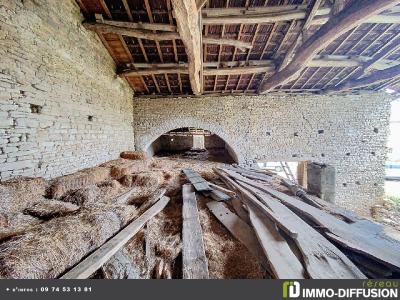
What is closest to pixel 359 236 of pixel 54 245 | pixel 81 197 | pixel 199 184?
pixel 199 184

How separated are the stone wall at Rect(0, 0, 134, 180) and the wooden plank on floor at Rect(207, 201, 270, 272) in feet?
9.77

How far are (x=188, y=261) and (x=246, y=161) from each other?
6.00 meters


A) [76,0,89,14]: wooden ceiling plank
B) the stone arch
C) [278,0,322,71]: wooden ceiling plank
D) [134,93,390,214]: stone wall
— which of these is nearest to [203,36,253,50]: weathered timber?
[278,0,322,71]: wooden ceiling plank

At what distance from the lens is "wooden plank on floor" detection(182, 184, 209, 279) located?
4.85ft

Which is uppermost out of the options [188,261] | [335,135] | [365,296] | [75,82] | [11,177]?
[75,82]

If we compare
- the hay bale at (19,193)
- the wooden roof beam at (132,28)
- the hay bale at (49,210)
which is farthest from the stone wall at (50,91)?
the hay bale at (49,210)

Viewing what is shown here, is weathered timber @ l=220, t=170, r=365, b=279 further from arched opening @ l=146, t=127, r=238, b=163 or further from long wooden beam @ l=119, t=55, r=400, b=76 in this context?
arched opening @ l=146, t=127, r=238, b=163

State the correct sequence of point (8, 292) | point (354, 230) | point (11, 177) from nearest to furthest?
point (8, 292) < point (354, 230) < point (11, 177)

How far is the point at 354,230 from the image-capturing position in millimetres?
2033

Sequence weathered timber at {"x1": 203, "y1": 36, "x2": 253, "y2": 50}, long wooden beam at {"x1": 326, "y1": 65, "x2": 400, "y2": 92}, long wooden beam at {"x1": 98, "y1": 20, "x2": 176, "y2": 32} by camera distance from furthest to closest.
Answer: long wooden beam at {"x1": 326, "y1": 65, "x2": 400, "y2": 92}, weathered timber at {"x1": 203, "y1": 36, "x2": 253, "y2": 50}, long wooden beam at {"x1": 98, "y1": 20, "x2": 176, "y2": 32}

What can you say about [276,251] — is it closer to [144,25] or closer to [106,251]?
[106,251]

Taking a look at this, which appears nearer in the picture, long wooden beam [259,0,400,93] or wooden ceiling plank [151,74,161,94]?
long wooden beam [259,0,400,93]

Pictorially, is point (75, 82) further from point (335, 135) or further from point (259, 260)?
point (335, 135)

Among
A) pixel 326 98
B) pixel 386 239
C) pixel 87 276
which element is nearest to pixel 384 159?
pixel 326 98
